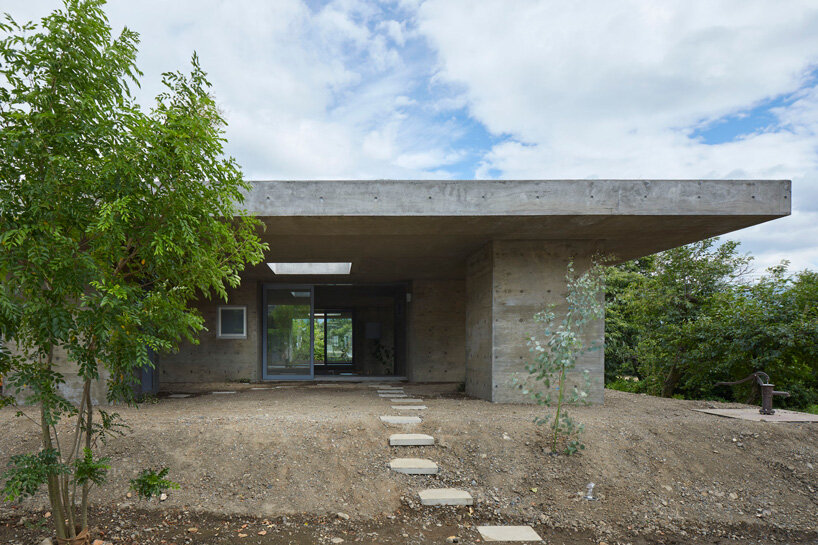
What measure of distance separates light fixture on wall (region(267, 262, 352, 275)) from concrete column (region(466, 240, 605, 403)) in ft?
13.1

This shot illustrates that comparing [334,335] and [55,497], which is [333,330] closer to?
[334,335]

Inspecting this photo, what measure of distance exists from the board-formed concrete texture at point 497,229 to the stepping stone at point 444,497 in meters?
2.83

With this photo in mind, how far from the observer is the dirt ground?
3734 mm

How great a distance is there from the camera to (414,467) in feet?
14.5

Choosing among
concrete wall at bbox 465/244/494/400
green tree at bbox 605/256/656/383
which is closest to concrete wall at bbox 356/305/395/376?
green tree at bbox 605/256/656/383

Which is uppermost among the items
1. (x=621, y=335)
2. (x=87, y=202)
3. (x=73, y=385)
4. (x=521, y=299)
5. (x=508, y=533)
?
(x=87, y=202)

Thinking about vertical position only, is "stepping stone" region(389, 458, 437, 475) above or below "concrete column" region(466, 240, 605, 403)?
below

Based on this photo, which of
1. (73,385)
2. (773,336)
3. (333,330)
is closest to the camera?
(73,385)

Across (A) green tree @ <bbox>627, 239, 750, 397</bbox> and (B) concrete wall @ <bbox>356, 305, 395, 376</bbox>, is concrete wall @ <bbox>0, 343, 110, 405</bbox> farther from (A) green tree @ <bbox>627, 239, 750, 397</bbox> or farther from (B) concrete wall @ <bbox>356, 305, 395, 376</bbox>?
(A) green tree @ <bbox>627, 239, 750, 397</bbox>

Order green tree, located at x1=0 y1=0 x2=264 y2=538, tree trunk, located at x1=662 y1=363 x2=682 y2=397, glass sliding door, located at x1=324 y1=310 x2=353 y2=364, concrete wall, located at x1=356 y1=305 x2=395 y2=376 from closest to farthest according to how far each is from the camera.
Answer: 1. green tree, located at x1=0 y1=0 x2=264 y2=538
2. tree trunk, located at x1=662 y1=363 x2=682 y2=397
3. concrete wall, located at x1=356 y1=305 x2=395 y2=376
4. glass sliding door, located at x1=324 y1=310 x2=353 y2=364

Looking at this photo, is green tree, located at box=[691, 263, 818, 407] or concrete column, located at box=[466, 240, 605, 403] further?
green tree, located at box=[691, 263, 818, 407]

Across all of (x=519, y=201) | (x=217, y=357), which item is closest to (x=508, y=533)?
(x=519, y=201)

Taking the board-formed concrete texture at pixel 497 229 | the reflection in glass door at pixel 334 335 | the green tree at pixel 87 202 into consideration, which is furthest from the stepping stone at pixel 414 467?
the reflection in glass door at pixel 334 335

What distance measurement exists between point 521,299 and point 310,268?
516 cm
